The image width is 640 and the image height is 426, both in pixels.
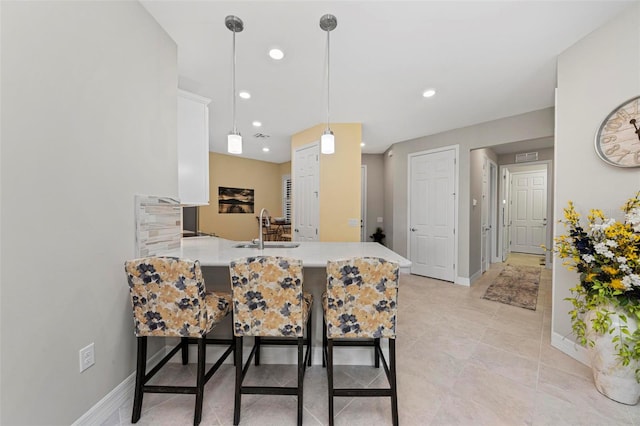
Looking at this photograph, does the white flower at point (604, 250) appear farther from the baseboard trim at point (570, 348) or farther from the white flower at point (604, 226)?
the baseboard trim at point (570, 348)

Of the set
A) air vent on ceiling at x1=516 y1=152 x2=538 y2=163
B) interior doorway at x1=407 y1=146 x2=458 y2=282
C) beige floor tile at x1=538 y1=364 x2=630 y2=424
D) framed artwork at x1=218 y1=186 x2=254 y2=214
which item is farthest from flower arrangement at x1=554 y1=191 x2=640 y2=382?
framed artwork at x1=218 y1=186 x2=254 y2=214

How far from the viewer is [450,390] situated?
1.71 meters

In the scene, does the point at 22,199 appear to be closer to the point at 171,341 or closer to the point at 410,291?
the point at 171,341

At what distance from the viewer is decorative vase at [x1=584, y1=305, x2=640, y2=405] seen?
1.55 meters

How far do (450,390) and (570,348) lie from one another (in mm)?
1342

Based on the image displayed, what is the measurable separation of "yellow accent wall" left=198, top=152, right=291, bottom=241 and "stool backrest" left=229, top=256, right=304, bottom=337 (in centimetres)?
465

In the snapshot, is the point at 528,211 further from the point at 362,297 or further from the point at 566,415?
the point at 362,297

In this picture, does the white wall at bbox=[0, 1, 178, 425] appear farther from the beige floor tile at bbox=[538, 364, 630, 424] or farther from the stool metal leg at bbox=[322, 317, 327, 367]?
the beige floor tile at bbox=[538, 364, 630, 424]

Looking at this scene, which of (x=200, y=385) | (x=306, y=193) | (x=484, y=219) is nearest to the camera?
(x=200, y=385)

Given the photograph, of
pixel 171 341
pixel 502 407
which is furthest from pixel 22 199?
pixel 502 407

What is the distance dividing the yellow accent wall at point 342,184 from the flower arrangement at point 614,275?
2.41m

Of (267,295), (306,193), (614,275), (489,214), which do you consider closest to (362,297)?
(267,295)

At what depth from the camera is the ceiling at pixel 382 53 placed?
1.69 m

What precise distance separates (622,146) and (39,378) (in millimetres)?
3799
